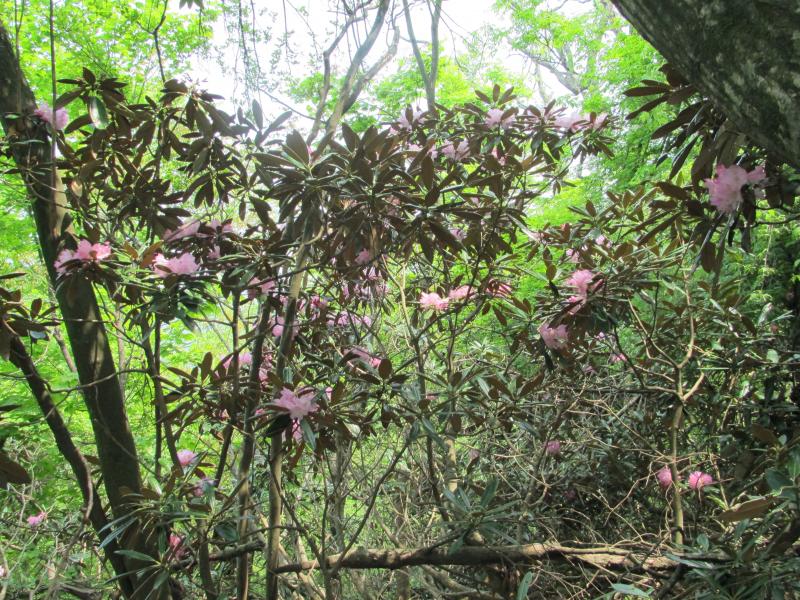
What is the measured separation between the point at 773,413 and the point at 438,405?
107cm

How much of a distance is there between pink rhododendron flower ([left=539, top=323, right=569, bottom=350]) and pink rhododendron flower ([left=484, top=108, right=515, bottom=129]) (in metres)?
0.69

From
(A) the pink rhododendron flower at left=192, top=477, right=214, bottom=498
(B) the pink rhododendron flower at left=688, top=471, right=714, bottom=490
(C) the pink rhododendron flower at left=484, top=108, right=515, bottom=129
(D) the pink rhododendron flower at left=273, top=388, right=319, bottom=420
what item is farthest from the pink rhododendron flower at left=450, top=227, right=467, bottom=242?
(B) the pink rhododendron flower at left=688, top=471, right=714, bottom=490

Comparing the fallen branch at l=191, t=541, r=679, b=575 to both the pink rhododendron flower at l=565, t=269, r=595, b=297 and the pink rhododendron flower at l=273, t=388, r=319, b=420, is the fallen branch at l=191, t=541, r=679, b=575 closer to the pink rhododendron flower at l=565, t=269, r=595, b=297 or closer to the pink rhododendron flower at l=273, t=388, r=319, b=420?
the pink rhododendron flower at l=273, t=388, r=319, b=420

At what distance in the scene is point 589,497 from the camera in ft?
7.55

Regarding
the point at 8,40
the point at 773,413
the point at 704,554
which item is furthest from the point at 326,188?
the point at 773,413

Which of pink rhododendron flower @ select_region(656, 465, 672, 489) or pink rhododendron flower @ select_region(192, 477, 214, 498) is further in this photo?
pink rhododendron flower @ select_region(656, 465, 672, 489)

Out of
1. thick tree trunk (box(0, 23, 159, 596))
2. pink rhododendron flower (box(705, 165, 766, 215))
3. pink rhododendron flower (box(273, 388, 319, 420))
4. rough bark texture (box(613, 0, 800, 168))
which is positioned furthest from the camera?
thick tree trunk (box(0, 23, 159, 596))

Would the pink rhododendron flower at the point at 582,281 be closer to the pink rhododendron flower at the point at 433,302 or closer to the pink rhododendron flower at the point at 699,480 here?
the pink rhododendron flower at the point at 433,302

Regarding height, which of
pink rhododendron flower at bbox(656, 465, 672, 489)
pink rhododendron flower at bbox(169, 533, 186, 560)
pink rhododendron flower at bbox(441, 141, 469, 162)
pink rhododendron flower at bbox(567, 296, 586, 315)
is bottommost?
pink rhododendron flower at bbox(656, 465, 672, 489)

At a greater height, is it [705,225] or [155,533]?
[155,533]

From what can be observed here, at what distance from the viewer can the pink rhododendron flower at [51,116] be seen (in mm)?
1508

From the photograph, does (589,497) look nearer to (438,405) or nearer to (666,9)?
(438,405)

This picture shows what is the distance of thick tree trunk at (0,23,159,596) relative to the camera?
1440 mm

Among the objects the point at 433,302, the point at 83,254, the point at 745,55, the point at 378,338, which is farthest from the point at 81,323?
the point at 745,55
